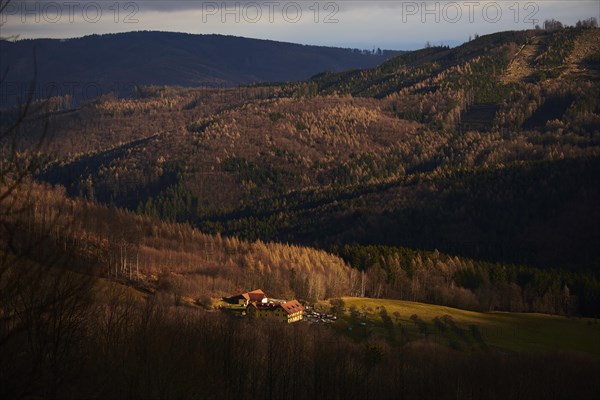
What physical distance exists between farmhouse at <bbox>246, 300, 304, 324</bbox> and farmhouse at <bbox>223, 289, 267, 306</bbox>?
1.05 meters

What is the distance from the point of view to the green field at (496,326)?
66562 mm

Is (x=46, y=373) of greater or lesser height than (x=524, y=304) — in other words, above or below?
above

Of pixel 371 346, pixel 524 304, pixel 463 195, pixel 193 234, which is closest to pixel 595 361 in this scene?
pixel 371 346

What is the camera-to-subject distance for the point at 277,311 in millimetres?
68938

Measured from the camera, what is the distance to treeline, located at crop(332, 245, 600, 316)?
87562 millimetres

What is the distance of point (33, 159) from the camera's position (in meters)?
13.1

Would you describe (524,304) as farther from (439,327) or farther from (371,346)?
(371,346)

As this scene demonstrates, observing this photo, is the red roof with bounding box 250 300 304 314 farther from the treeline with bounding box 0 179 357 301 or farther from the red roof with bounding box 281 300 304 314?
the treeline with bounding box 0 179 357 301

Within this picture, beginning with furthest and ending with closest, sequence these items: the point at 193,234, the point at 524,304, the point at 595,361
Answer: the point at 193,234 → the point at 524,304 → the point at 595,361

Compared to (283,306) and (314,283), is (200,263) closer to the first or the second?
(314,283)

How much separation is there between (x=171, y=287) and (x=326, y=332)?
2096 cm

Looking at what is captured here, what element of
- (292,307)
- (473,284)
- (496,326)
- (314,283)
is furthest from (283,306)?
(473,284)

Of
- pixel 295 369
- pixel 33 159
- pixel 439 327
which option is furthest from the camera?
pixel 439 327

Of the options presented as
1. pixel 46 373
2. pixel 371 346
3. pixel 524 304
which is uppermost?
pixel 46 373
